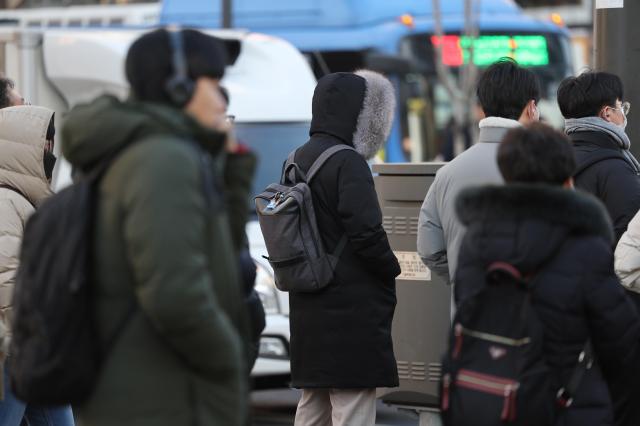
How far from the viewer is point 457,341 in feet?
12.6

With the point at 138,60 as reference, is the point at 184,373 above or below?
below

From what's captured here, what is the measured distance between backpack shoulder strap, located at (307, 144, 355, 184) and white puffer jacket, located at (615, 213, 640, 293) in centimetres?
125

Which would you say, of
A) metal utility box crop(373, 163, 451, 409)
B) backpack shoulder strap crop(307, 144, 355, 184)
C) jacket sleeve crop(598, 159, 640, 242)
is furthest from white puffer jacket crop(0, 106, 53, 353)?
jacket sleeve crop(598, 159, 640, 242)

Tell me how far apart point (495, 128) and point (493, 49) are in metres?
12.8

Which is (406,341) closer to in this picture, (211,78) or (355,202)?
(355,202)

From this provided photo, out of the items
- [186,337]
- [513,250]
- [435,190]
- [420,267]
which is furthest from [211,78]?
[420,267]

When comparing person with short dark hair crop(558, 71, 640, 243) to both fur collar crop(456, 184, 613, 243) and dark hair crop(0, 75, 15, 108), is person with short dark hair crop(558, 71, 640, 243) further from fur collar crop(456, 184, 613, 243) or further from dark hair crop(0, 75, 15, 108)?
dark hair crop(0, 75, 15, 108)

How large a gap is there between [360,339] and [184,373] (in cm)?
239

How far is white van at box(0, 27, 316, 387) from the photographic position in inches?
379

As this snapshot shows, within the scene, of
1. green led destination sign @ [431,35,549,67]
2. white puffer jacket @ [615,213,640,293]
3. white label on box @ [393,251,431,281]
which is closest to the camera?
white puffer jacket @ [615,213,640,293]

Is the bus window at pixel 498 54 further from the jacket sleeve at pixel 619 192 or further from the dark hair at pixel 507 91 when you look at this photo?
the dark hair at pixel 507 91

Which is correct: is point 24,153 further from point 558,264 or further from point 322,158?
point 558,264

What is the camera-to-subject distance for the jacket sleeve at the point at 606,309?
376cm

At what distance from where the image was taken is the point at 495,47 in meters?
17.5
